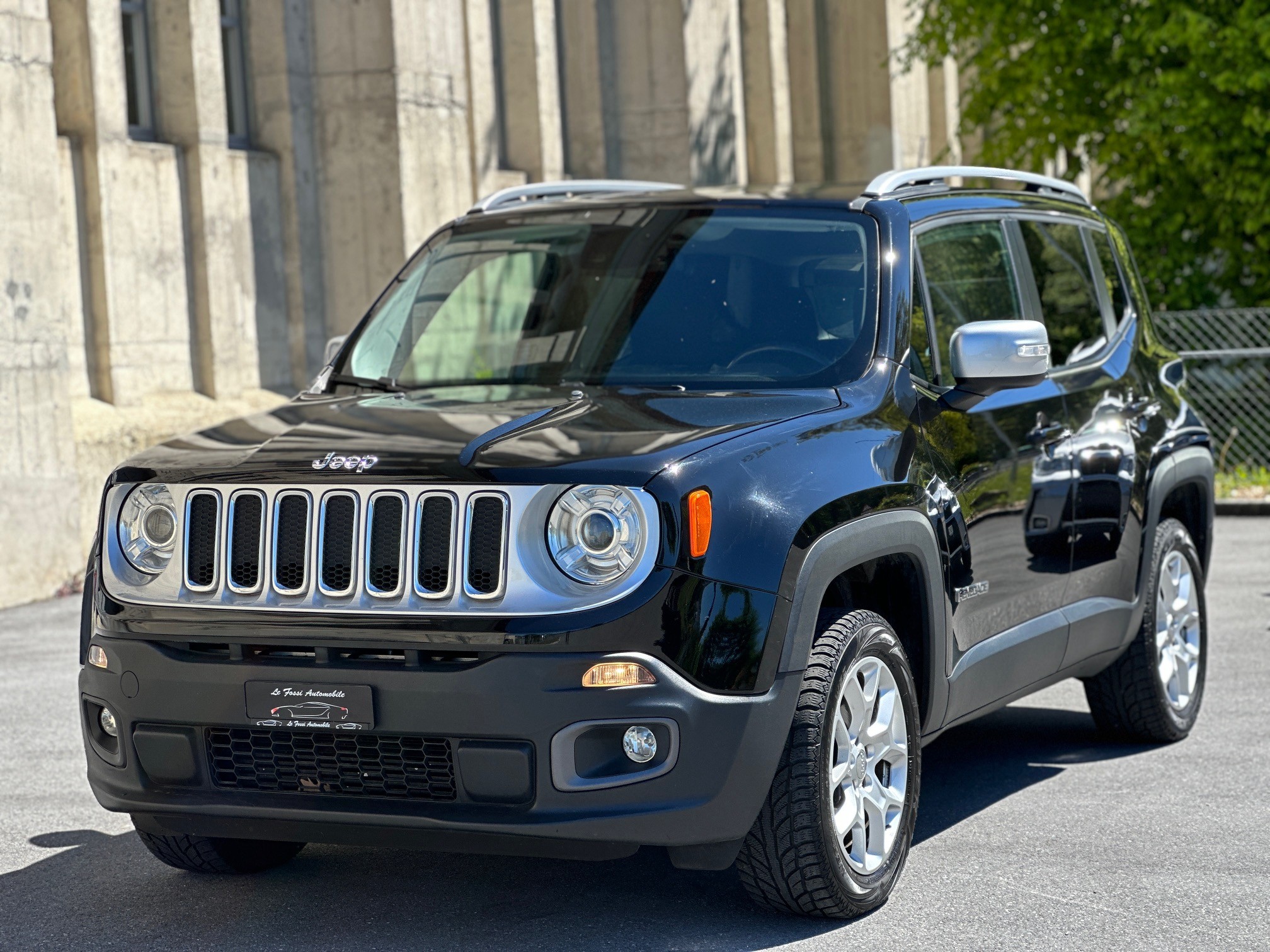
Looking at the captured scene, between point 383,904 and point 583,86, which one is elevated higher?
point 583,86

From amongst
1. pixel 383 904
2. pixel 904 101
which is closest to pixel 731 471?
pixel 383 904

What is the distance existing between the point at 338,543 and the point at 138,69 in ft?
38.0

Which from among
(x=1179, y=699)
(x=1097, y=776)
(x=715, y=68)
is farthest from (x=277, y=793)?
(x=715, y=68)

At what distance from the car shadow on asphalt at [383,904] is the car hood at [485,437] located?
1169mm

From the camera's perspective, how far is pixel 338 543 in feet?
14.5

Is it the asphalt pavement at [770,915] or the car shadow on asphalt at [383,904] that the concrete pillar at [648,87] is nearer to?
the asphalt pavement at [770,915]

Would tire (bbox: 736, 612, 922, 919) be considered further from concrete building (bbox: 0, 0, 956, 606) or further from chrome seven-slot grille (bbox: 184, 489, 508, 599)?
concrete building (bbox: 0, 0, 956, 606)

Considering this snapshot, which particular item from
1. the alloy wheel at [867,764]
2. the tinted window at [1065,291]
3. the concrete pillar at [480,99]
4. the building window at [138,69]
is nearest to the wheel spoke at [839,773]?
the alloy wheel at [867,764]

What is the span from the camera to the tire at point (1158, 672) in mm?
6688

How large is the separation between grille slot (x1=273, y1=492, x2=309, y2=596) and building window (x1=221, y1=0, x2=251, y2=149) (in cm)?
1228

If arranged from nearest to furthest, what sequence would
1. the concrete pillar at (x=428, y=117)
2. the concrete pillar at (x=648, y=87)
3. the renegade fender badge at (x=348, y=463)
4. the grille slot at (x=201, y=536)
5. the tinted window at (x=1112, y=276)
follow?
the renegade fender badge at (x=348, y=463) → the grille slot at (x=201, y=536) → the tinted window at (x=1112, y=276) → the concrete pillar at (x=428, y=117) → the concrete pillar at (x=648, y=87)

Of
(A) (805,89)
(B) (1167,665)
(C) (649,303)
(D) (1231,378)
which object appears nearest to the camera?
(C) (649,303)

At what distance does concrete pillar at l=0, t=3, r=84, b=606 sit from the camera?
11586 mm

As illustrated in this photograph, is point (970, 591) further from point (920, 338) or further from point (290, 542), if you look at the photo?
point (290, 542)
